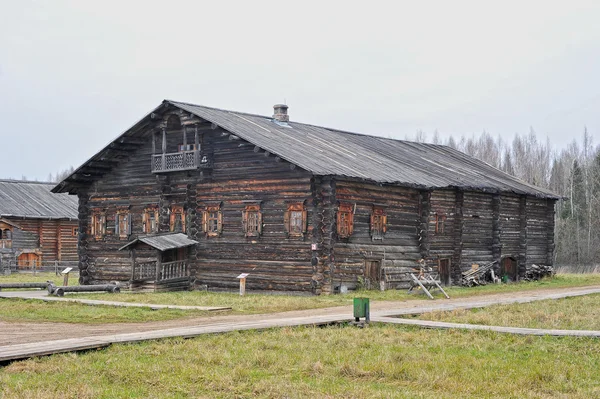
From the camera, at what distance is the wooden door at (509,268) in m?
44.2

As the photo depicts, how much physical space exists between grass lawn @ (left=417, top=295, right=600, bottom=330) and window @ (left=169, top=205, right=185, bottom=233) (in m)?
16.0

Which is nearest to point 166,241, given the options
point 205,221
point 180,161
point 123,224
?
point 205,221

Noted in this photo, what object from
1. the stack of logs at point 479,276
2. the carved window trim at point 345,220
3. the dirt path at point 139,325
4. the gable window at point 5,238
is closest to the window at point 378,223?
the carved window trim at point 345,220

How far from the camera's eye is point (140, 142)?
3875 centimetres

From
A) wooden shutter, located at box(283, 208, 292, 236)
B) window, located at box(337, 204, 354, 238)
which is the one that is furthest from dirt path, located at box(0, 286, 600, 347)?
wooden shutter, located at box(283, 208, 292, 236)

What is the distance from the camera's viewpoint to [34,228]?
194 feet

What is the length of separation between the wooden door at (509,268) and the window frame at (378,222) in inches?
457

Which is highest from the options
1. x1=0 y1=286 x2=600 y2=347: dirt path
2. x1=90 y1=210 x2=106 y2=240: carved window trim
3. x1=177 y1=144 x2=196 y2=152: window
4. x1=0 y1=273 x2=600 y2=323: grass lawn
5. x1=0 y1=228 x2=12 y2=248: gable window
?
x1=177 y1=144 x2=196 y2=152: window

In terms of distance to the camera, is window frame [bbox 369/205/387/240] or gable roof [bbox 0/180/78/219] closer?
window frame [bbox 369/205/387/240]

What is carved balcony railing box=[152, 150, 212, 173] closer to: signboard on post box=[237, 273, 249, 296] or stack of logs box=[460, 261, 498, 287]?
signboard on post box=[237, 273, 249, 296]

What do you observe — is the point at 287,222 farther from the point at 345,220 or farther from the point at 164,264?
the point at 164,264

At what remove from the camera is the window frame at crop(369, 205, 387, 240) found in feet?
113

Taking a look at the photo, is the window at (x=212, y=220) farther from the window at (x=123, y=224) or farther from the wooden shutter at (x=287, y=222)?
the window at (x=123, y=224)

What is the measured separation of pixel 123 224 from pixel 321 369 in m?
27.0
